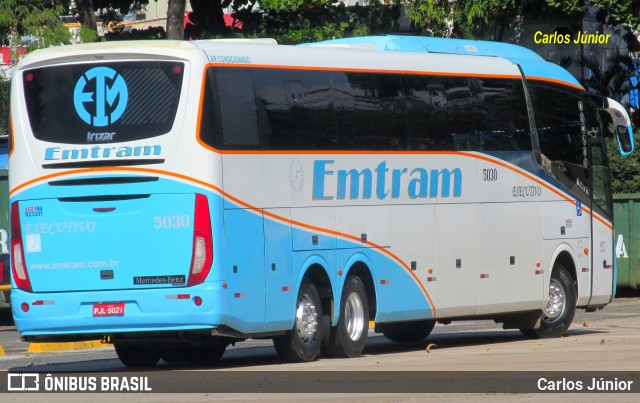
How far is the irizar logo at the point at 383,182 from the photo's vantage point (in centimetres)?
1555

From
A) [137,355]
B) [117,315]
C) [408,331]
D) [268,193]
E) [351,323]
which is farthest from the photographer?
[408,331]

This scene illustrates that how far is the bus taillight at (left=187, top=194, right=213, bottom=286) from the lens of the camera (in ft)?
45.0

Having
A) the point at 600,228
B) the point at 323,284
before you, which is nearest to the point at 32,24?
the point at 600,228

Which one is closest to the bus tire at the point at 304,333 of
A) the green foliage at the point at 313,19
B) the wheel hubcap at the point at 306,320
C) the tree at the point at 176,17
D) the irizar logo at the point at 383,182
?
the wheel hubcap at the point at 306,320

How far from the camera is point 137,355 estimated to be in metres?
16.0

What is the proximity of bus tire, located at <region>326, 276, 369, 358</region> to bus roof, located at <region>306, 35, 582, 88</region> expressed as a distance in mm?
3187

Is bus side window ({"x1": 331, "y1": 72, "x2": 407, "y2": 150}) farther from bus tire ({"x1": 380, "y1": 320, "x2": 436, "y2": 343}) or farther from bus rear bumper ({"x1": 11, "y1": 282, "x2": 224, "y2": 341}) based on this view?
bus tire ({"x1": 380, "y1": 320, "x2": 436, "y2": 343})

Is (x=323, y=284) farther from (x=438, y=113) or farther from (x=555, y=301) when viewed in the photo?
(x=555, y=301)

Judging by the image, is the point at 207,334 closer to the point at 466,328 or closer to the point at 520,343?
the point at 520,343

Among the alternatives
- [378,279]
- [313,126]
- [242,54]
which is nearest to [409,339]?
[378,279]

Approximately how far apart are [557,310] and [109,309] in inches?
318

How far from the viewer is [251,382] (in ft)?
40.9

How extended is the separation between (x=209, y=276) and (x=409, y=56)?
16.3 feet

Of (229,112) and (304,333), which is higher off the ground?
(229,112)
